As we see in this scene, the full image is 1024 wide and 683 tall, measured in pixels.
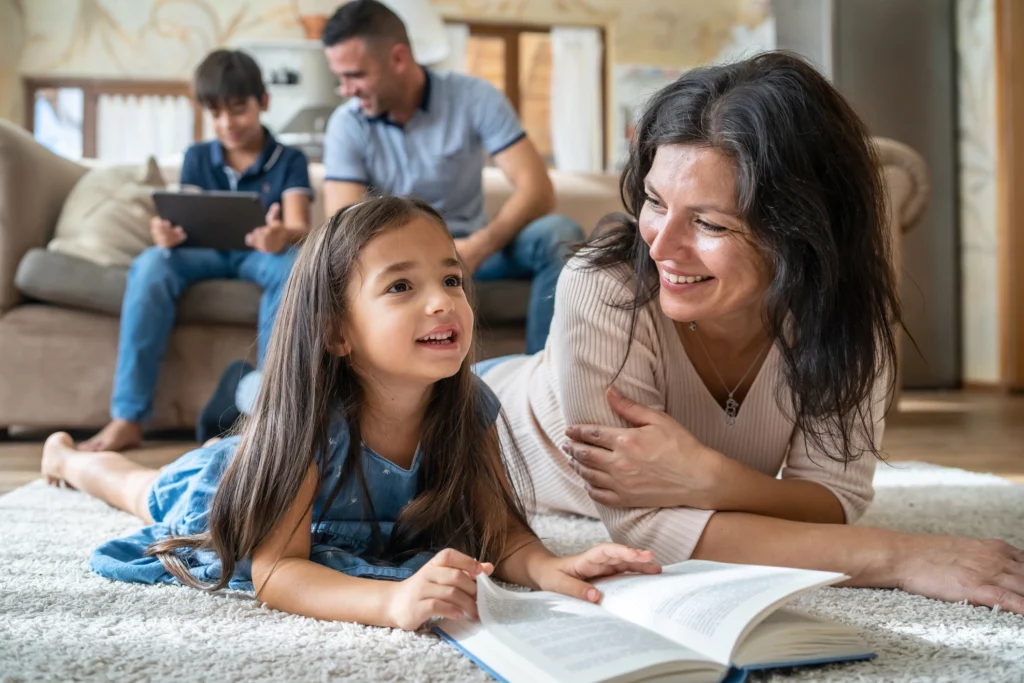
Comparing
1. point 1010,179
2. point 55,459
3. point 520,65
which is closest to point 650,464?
point 55,459

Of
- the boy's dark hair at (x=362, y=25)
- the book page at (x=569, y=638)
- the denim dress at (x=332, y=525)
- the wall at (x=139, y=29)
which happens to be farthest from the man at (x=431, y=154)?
the wall at (x=139, y=29)

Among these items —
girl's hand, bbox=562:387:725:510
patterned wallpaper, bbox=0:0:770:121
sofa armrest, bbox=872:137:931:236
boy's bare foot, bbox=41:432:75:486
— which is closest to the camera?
girl's hand, bbox=562:387:725:510

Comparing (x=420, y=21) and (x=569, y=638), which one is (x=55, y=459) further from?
(x=420, y=21)

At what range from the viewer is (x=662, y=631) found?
68 cm

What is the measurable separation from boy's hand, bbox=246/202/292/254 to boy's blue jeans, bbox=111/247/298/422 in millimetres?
34

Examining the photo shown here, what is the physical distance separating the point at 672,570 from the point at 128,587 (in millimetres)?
553

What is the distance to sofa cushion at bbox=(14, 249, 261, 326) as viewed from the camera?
2350 mm

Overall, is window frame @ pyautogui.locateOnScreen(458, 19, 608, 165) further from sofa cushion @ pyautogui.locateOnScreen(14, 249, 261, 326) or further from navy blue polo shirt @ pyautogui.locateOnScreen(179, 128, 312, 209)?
sofa cushion @ pyautogui.locateOnScreen(14, 249, 261, 326)

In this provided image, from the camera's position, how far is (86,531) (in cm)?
126

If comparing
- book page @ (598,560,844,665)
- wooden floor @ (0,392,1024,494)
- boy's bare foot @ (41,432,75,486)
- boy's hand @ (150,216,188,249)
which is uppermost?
boy's hand @ (150,216,188,249)

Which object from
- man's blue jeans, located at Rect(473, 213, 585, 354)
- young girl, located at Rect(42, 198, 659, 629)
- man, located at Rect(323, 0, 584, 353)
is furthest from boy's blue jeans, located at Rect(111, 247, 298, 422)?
young girl, located at Rect(42, 198, 659, 629)

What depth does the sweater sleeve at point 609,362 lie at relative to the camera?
1023 mm

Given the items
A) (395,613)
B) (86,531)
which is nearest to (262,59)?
(86,531)

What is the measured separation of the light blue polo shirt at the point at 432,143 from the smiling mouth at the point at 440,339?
57.6 inches
